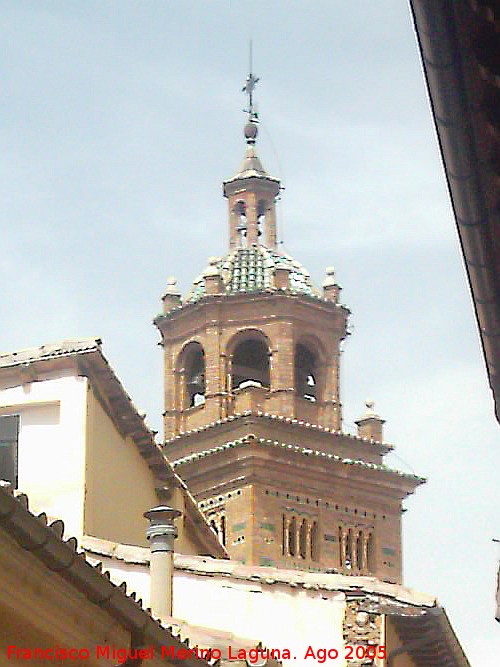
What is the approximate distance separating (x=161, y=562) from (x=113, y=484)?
5179 mm

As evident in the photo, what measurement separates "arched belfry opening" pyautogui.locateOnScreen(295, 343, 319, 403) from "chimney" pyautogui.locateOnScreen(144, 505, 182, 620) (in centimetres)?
3397

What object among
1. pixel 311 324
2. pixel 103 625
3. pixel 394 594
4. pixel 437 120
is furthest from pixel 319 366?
pixel 437 120

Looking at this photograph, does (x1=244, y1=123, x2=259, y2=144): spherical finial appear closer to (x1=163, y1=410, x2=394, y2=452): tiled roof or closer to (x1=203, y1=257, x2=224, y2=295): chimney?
(x1=203, y1=257, x2=224, y2=295): chimney

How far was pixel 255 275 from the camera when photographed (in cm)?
5466

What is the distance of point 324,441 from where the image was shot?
52.2 m

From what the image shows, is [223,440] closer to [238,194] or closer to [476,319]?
[238,194]

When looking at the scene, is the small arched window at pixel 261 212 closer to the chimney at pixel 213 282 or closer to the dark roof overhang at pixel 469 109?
the chimney at pixel 213 282

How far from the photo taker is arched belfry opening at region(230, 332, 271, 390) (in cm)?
5362

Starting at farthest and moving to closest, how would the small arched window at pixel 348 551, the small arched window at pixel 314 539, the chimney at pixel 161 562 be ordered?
the small arched window at pixel 348 551 → the small arched window at pixel 314 539 → the chimney at pixel 161 562

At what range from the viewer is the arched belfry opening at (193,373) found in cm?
5406

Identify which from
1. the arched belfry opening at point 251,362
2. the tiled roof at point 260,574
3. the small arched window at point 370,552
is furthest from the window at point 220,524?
the tiled roof at point 260,574

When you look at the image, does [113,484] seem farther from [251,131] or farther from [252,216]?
[251,131]

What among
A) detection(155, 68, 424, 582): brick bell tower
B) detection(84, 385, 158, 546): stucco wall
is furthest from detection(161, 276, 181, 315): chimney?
detection(84, 385, 158, 546): stucco wall

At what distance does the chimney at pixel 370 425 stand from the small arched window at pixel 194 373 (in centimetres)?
418
